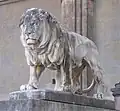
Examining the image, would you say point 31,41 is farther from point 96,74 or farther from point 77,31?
point 77,31

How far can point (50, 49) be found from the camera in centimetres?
796

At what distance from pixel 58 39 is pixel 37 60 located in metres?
0.57

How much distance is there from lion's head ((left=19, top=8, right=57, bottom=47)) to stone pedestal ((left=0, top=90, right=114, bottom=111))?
0.97 m

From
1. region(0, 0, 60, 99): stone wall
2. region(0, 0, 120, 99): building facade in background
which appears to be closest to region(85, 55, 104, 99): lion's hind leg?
region(0, 0, 120, 99): building facade in background

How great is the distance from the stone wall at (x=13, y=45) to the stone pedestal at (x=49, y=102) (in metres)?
8.01

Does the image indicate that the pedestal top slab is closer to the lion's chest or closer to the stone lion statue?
the stone lion statue

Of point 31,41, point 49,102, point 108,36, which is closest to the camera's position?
point 49,102

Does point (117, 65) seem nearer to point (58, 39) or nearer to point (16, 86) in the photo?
point (16, 86)

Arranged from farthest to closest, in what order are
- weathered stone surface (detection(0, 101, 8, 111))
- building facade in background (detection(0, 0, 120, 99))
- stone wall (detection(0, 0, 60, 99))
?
stone wall (detection(0, 0, 60, 99)) < building facade in background (detection(0, 0, 120, 99)) < weathered stone surface (detection(0, 101, 8, 111))

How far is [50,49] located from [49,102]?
3.62ft

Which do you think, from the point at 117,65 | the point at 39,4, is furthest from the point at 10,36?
the point at 117,65

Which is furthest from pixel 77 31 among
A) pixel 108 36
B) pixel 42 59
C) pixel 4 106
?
pixel 4 106

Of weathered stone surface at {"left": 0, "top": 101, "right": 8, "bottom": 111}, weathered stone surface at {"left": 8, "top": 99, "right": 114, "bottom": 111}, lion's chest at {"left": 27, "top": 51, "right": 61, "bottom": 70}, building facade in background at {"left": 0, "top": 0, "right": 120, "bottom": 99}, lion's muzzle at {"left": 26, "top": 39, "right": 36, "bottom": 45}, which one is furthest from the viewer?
building facade in background at {"left": 0, "top": 0, "right": 120, "bottom": 99}

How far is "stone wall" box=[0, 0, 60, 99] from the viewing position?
53.4ft
